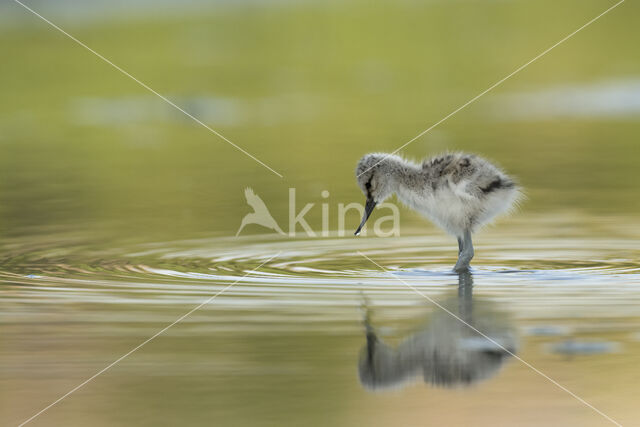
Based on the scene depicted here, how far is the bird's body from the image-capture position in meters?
8.68

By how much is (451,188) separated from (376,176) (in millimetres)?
654

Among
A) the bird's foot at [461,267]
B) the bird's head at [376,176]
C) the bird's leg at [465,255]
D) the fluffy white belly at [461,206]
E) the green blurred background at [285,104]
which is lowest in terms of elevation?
the bird's foot at [461,267]

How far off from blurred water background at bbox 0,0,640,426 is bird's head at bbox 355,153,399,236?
0.45 metres

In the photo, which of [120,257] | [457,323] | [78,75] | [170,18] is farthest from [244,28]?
[457,323]

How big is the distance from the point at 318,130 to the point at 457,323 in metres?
10.8

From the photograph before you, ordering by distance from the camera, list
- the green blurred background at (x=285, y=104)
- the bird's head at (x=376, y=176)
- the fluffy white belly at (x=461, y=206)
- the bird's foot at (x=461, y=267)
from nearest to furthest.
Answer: the bird's foot at (x=461, y=267)
the fluffy white belly at (x=461, y=206)
the bird's head at (x=376, y=176)
the green blurred background at (x=285, y=104)

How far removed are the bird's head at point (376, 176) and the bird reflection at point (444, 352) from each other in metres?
2.14

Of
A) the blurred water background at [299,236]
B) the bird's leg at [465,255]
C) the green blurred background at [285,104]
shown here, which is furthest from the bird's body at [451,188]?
the green blurred background at [285,104]

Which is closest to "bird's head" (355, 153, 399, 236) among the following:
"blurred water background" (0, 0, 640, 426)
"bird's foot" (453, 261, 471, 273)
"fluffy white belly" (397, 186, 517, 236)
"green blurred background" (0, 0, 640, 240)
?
"fluffy white belly" (397, 186, 517, 236)

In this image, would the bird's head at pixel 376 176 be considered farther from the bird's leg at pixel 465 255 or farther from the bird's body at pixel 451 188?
the bird's leg at pixel 465 255

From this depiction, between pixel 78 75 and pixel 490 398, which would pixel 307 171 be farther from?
pixel 78 75

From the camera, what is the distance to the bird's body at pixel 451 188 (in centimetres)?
868

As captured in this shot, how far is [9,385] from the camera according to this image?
5719mm

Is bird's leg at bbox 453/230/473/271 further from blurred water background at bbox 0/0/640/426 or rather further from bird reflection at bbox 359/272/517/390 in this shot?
bird reflection at bbox 359/272/517/390
